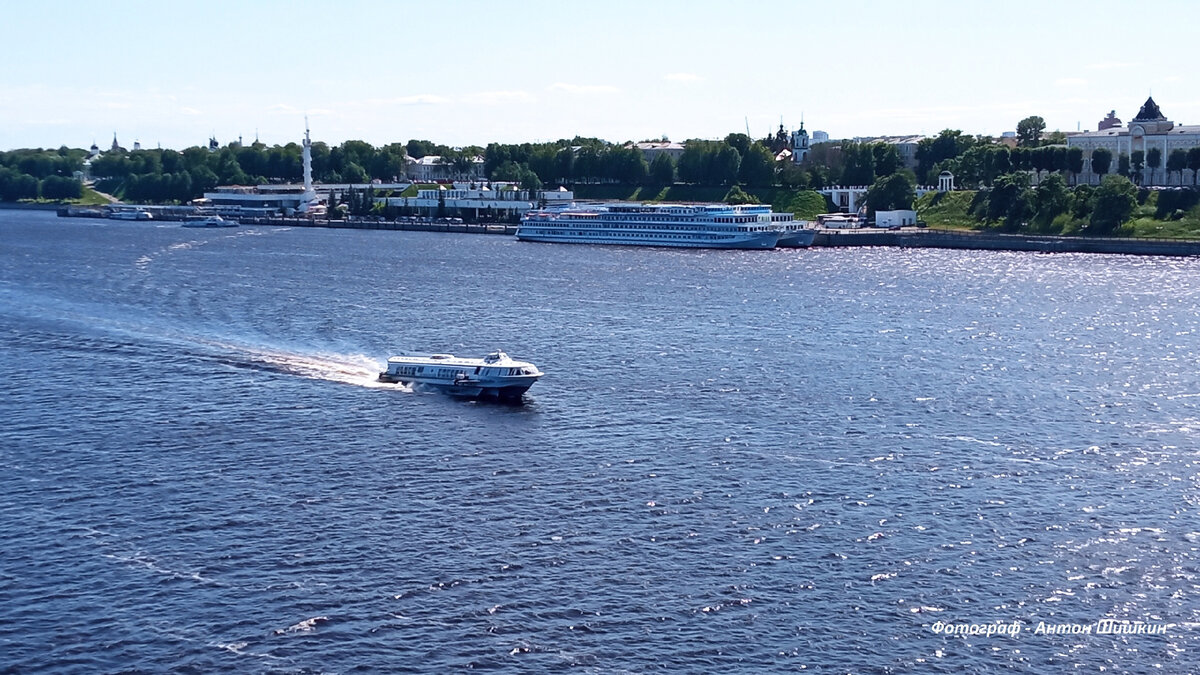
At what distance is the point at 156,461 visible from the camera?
3816 cm

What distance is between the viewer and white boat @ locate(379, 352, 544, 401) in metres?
46.8

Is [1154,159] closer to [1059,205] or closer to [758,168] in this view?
[1059,205]

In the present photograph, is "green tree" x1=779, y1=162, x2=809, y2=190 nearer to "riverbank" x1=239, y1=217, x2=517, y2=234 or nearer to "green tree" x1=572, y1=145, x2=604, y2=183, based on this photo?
"green tree" x1=572, y1=145, x2=604, y2=183

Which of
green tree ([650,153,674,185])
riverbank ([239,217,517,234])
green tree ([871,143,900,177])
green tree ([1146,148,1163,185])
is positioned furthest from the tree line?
green tree ([650,153,674,185])

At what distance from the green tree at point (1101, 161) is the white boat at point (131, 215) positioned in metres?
119

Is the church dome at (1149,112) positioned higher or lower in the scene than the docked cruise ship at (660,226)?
higher

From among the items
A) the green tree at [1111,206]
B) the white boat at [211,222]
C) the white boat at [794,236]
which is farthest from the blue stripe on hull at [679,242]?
the white boat at [211,222]

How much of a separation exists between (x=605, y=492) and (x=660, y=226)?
3459 inches

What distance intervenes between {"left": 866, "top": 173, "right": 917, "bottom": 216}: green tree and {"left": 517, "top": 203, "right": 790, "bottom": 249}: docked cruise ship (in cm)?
1488

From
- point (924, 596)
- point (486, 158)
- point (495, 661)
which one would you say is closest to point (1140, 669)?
point (924, 596)

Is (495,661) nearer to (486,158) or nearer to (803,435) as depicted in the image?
(803,435)

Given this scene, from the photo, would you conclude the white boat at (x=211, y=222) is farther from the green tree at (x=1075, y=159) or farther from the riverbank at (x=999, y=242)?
the green tree at (x=1075, y=159)

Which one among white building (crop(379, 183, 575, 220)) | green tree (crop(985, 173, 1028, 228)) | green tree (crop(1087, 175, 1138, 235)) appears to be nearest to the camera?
green tree (crop(1087, 175, 1138, 235))

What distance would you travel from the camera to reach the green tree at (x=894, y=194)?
131 metres
